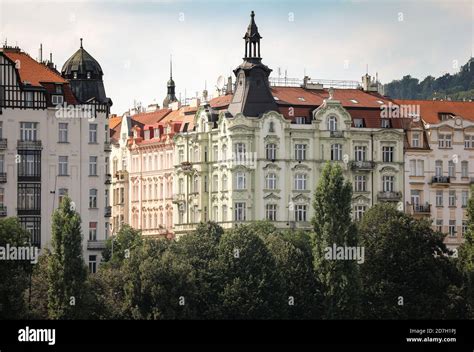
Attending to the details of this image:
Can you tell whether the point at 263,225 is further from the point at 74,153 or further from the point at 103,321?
the point at 103,321

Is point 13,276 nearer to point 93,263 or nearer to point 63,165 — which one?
point 63,165

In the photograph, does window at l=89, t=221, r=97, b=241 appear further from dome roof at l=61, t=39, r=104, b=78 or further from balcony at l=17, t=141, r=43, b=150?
dome roof at l=61, t=39, r=104, b=78

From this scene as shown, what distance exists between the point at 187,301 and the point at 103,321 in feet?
40.7

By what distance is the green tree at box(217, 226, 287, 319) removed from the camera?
166 metres

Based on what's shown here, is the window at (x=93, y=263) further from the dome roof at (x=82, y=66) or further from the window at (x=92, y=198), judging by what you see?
the dome roof at (x=82, y=66)

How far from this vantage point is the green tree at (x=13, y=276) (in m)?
157

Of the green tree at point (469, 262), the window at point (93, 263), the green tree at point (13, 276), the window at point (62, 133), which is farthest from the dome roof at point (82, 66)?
the green tree at point (469, 262)

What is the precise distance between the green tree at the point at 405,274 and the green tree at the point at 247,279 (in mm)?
7418

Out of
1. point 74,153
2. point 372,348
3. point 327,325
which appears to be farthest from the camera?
point 74,153

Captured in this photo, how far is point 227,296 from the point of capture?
545ft

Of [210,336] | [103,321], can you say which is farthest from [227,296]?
[210,336]

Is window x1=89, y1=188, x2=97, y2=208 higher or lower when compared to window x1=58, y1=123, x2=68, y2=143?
lower

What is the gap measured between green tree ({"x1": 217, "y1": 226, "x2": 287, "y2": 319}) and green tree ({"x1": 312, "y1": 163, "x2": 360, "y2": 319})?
147 inches

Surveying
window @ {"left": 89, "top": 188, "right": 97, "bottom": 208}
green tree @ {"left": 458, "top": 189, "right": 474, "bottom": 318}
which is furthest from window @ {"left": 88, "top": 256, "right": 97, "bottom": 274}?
green tree @ {"left": 458, "top": 189, "right": 474, "bottom": 318}
